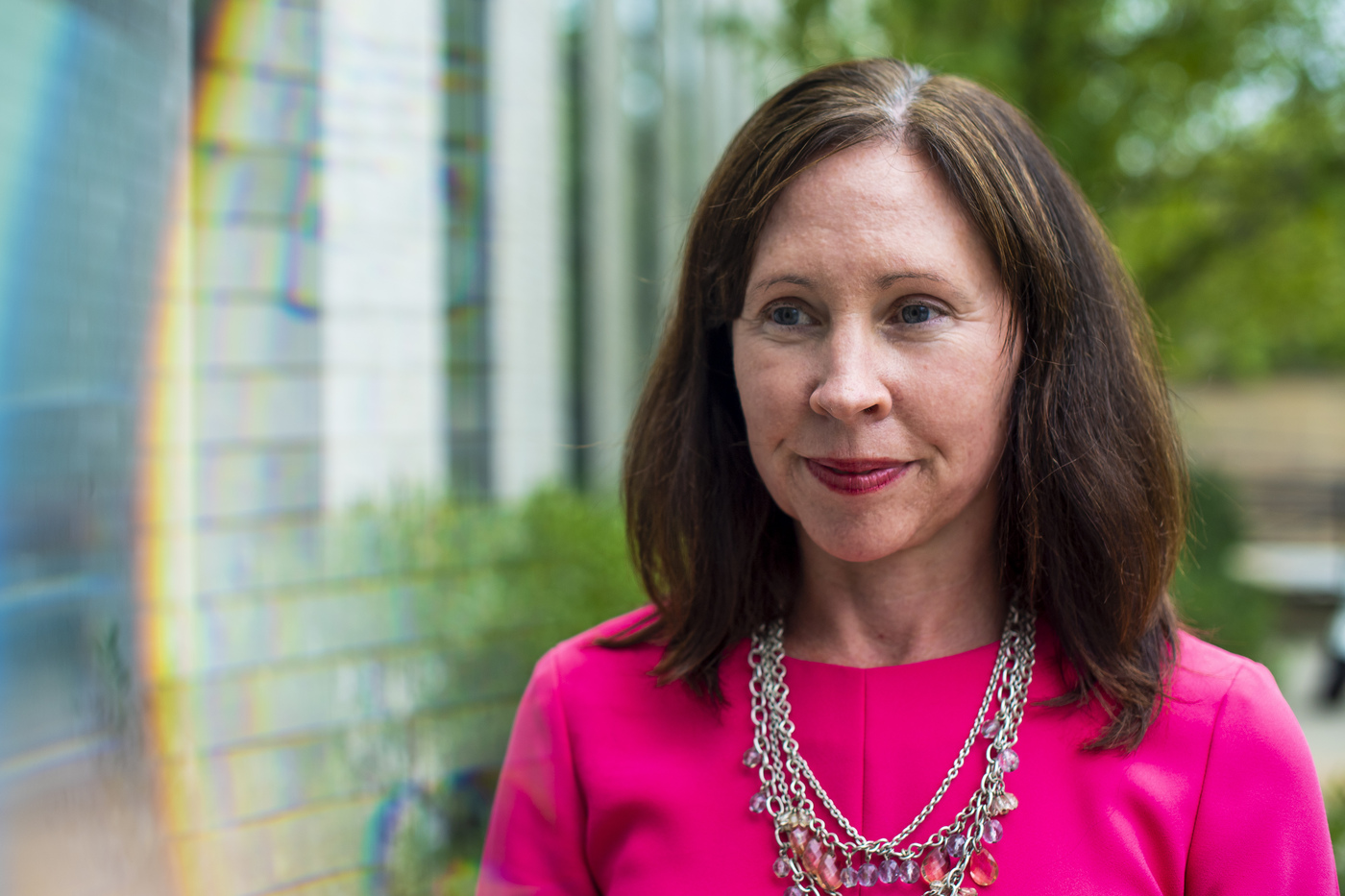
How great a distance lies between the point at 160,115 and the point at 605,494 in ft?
11.1

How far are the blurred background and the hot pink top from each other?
21.8 inches

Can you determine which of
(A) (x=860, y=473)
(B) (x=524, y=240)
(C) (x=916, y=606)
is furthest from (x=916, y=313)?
(B) (x=524, y=240)

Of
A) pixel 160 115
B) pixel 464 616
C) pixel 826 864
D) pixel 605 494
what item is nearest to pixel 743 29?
pixel 605 494

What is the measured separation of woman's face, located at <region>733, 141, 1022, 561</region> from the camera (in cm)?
131

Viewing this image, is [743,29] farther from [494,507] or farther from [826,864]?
[826,864]

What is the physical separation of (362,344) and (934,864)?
326cm

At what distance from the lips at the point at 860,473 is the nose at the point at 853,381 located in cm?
7

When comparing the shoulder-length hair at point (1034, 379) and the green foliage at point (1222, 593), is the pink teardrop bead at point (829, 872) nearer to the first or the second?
the shoulder-length hair at point (1034, 379)

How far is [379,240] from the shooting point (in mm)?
4043

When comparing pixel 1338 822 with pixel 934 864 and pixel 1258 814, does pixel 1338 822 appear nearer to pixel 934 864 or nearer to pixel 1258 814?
pixel 1258 814

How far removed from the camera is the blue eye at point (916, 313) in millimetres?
1321

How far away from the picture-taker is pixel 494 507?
4449 millimetres

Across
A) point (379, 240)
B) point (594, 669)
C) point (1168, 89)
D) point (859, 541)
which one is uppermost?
point (1168, 89)

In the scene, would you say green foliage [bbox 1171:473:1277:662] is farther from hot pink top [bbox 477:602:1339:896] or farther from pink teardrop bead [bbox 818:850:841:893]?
pink teardrop bead [bbox 818:850:841:893]
